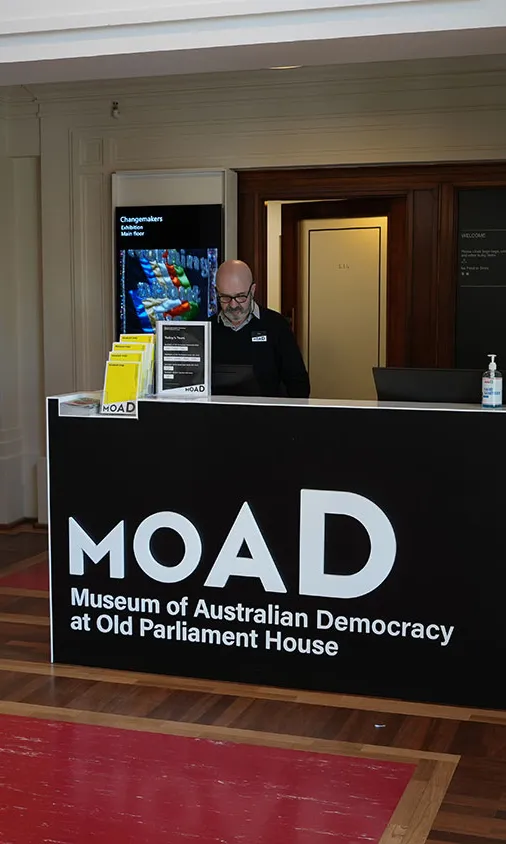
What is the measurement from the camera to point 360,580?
171 inches

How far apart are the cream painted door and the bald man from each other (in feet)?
5.28

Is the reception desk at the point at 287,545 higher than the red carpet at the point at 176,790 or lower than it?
higher

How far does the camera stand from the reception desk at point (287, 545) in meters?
4.23

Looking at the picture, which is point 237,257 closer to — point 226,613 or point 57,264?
point 57,264

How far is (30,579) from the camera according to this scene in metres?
6.39

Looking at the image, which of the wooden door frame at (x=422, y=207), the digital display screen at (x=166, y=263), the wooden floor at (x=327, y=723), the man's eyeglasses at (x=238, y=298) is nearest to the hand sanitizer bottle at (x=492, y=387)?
the wooden floor at (x=327, y=723)

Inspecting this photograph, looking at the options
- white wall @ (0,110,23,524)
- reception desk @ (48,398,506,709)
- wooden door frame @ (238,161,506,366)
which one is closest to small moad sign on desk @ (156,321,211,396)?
reception desk @ (48,398,506,709)

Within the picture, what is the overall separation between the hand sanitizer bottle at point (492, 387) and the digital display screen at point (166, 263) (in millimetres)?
3401

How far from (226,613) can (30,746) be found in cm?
102

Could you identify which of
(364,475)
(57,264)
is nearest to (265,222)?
(57,264)

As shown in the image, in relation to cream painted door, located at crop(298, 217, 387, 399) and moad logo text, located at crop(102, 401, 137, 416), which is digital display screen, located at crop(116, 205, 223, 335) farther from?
moad logo text, located at crop(102, 401, 137, 416)

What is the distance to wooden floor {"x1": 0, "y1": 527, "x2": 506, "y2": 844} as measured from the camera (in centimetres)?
338

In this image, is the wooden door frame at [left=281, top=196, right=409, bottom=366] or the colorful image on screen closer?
the wooden door frame at [left=281, top=196, right=409, bottom=366]

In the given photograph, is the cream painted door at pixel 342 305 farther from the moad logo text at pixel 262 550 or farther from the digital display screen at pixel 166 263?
the moad logo text at pixel 262 550
